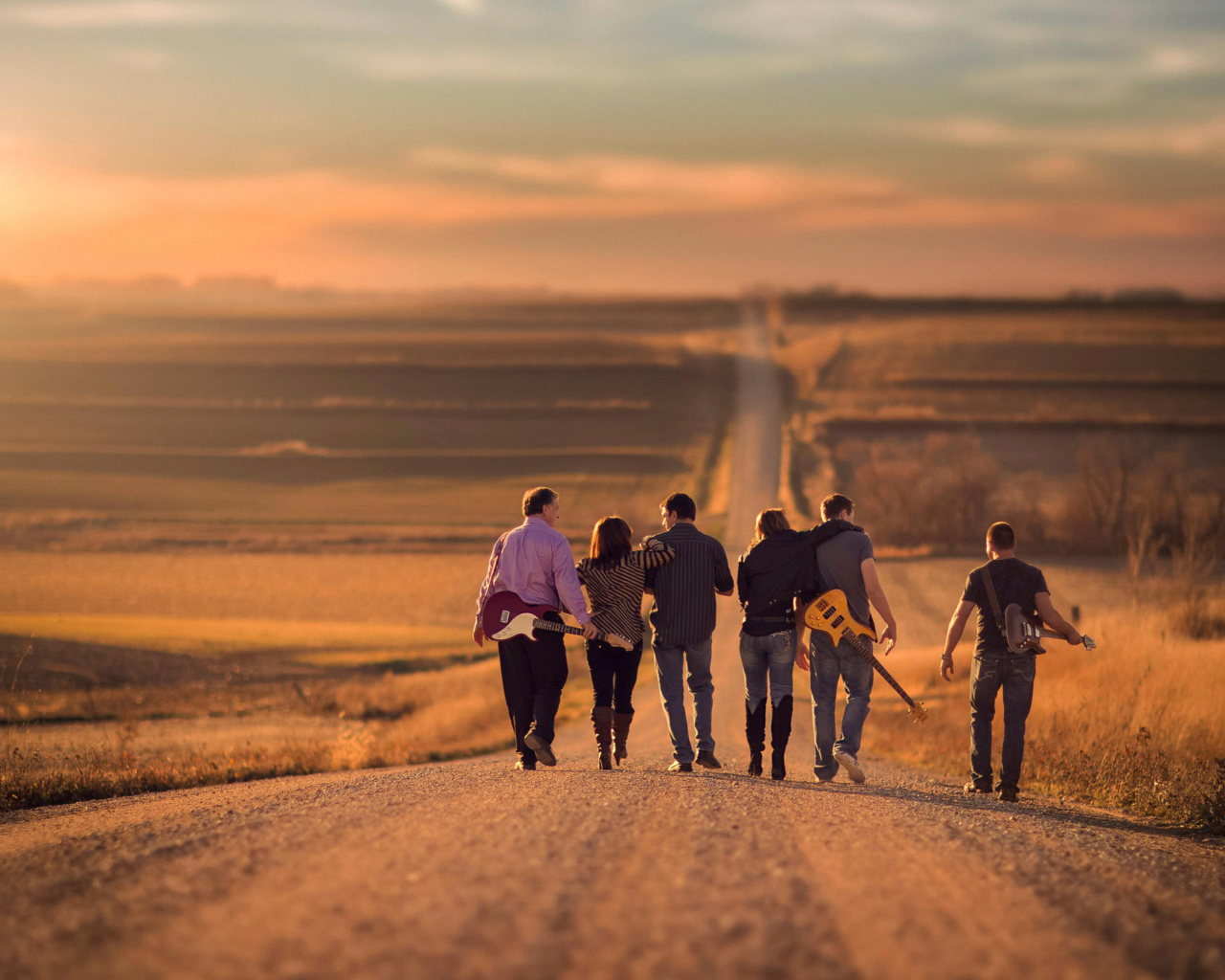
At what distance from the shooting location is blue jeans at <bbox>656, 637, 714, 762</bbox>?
9.27 metres

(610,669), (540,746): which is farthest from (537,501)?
(540,746)

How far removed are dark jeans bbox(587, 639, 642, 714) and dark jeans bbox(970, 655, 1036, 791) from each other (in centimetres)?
277

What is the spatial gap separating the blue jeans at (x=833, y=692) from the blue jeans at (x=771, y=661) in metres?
0.23

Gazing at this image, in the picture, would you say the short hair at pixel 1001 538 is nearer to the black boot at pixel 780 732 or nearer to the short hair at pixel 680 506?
the black boot at pixel 780 732

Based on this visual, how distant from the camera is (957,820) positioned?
23.3ft

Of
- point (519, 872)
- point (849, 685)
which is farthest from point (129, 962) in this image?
point (849, 685)

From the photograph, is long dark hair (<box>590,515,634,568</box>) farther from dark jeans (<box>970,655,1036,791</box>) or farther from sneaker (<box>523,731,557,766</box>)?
dark jeans (<box>970,655,1036,791</box>)

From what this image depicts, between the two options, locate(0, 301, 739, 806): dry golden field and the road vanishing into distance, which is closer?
the road vanishing into distance

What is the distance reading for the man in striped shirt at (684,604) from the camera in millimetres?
9180

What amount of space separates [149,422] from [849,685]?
97.8m

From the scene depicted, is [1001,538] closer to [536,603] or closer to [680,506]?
[680,506]

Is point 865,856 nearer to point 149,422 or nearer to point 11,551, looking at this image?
point 11,551

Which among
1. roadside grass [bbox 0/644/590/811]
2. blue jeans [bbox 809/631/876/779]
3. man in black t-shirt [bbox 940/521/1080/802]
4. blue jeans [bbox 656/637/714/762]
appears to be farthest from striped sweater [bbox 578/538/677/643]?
roadside grass [bbox 0/644/590/811]

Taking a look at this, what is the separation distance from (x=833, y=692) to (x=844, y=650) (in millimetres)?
423
